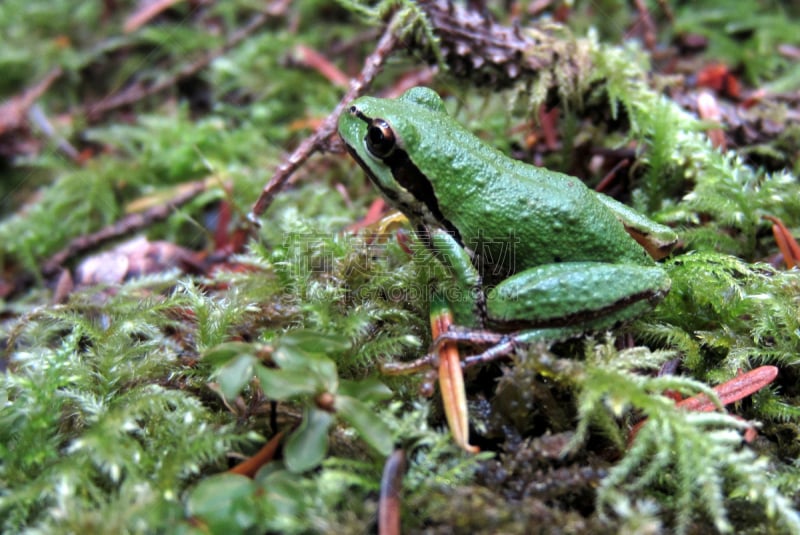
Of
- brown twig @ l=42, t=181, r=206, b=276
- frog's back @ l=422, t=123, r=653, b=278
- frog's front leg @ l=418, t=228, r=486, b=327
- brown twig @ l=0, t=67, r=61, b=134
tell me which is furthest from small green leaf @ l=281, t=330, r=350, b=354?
brown twig @ l=0, t=67, r=61, b=134

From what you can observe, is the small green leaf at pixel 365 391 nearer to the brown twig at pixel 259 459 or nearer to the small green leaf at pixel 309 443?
the small green leaf at pixel 309 443

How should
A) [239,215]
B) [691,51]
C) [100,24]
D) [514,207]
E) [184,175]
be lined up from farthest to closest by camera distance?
[100,24]
[691,51]
[184,175]
[239,215]
[514,207]

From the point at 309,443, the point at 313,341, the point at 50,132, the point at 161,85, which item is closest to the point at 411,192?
the point at 313,341

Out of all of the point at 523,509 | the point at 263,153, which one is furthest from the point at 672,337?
the point at 263,153

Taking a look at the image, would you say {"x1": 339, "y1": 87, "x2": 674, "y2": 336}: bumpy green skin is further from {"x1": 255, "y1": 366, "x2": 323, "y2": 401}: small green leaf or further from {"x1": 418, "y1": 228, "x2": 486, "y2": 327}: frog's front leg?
{"x1": 255, "y1": 366, "x2": 323, "y2": 401}: small green leaf

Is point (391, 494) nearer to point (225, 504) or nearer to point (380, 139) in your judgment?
point (225, 504)

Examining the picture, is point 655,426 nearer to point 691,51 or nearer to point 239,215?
point 239,215

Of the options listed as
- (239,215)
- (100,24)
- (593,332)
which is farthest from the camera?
(100,24)
